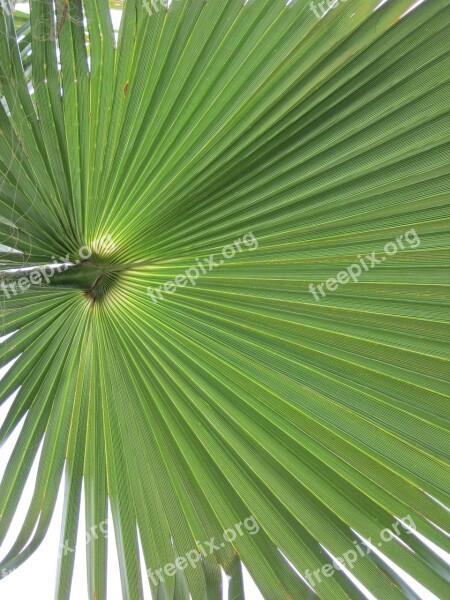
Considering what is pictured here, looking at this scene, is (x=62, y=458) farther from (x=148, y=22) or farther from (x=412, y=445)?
(x=148, y=22)

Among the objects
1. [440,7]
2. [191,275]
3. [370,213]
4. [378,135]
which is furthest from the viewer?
[191,275]

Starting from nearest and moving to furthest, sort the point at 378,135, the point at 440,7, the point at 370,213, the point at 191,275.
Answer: the point at 440,7, the point at 378,135, the point at 370,213, the point at 191,275

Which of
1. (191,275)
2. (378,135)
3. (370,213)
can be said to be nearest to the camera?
(378,135)

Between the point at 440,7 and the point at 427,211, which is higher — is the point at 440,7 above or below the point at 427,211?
above

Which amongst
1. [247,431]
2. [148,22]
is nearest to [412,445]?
[247,431]

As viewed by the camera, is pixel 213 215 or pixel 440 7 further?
pixel 213 215

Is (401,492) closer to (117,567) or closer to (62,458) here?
(117,567)

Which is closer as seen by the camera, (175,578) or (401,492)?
(401,492)

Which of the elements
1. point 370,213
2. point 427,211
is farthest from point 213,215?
point 427,211

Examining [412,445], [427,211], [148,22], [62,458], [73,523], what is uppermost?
[148,22]
